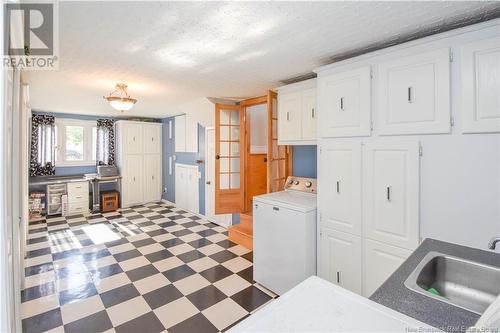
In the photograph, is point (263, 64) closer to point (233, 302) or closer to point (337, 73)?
point (337, 73)

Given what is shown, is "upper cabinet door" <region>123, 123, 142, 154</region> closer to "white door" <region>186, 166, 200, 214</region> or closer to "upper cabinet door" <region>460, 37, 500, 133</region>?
"white door" <region>186, 166, 200, 214</region>

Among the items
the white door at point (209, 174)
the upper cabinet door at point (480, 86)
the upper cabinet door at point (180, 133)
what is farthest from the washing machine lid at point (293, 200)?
the upper cabinet door at point (180, 133)

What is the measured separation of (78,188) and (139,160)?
139 cm

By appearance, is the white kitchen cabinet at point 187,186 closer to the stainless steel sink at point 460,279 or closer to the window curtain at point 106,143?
the window curtain at point 106,143

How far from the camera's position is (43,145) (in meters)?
5.05

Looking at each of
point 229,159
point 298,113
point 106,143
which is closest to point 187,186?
point 229,159

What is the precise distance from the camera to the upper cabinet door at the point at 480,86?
4.56 feet

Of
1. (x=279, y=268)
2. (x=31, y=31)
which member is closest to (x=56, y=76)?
(x=31, y=31)

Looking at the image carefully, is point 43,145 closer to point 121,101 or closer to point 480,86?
point 121,101

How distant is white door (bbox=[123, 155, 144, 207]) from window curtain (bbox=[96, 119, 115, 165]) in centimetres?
52

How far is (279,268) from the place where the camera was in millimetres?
2381

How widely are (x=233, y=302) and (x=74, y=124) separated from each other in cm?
557
